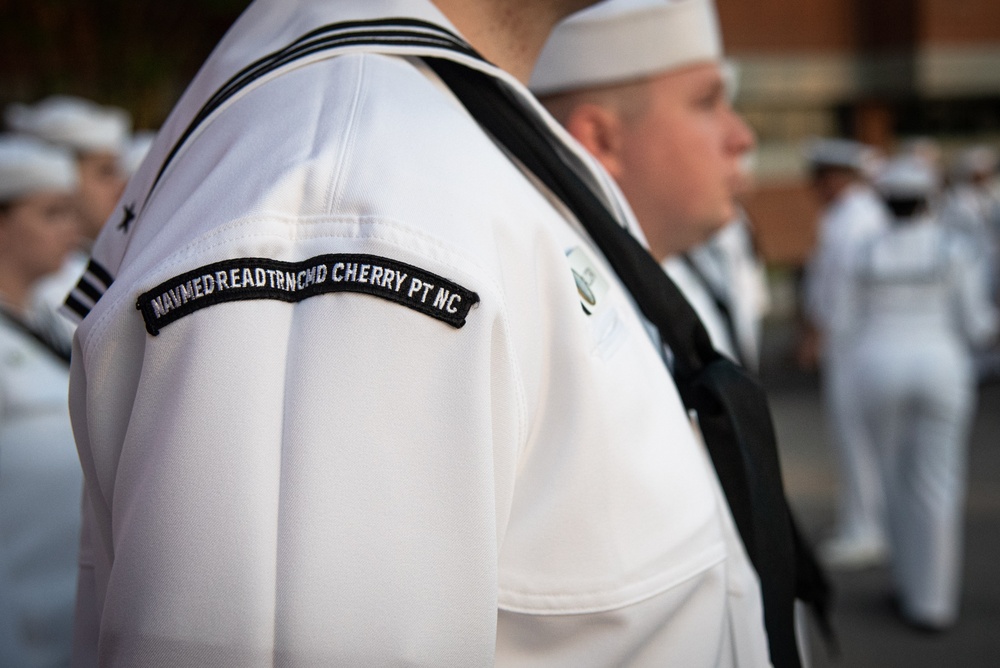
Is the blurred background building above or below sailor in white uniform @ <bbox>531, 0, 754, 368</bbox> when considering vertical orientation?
above

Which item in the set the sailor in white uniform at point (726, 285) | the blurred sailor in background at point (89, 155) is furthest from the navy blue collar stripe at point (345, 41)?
the blurred sailor in background at point (89, 155)

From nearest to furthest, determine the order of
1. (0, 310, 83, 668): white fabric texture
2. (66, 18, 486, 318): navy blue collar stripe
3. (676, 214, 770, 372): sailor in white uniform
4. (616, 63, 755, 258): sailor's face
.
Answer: (66, 18, 486, 318): navy blue collar stripe → (616, 63, 755, 258): sailor's face → (0, 310, 83, 668): white fabric texture → (676, 214, 770, 372): sailor in white uniform

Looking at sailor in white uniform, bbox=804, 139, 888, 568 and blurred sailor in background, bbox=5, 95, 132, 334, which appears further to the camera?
sailor in white uniform, bbox=804, 139, 888, 568

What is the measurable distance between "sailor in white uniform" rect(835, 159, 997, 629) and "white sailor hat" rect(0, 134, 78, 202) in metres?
4.07

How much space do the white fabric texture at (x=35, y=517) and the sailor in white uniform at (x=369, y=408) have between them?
1.54 metres

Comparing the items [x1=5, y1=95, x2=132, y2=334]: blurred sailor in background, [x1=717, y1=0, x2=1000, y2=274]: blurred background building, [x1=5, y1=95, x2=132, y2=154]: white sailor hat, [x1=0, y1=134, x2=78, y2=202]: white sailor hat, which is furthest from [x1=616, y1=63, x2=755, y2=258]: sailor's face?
[x1=717, y1=0, x2=1000, y2=274]: blurred background building

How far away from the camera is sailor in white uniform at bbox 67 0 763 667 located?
0.86 m

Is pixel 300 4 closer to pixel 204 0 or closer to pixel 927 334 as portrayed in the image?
pixel 927 334

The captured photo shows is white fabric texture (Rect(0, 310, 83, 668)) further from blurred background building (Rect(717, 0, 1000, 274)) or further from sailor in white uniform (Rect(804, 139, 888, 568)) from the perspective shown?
blurred background building (Rect(717, 0, 1000, 274))

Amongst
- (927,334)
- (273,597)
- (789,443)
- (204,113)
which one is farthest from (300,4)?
(789,443)

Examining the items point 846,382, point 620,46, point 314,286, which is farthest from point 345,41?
point 846,382

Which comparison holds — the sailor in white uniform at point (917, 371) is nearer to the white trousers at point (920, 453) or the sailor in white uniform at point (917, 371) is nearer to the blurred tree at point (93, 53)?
the white trousers at point (920, 453)

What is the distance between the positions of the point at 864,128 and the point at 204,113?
19.8 meters

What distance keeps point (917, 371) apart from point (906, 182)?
3.25 ft
